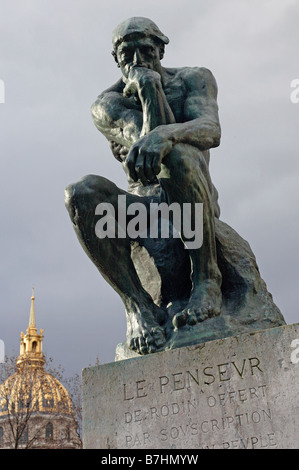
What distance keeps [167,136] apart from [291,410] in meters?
2.24

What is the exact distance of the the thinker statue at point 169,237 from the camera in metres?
5.57

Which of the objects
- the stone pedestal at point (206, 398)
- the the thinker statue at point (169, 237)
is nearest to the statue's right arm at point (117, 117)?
the the thinker statue at point (169, 237)

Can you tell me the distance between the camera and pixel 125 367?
5.43m

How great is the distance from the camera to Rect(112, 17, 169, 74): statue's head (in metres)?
6.31

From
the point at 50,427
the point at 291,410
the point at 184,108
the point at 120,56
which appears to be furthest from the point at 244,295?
the point at 50,427

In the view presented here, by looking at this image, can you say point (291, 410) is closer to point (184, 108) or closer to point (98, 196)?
point (98, 196)

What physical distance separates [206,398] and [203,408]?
72 mm

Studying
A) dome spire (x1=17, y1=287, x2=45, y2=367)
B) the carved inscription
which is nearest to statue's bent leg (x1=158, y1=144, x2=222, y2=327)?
the carved inscription

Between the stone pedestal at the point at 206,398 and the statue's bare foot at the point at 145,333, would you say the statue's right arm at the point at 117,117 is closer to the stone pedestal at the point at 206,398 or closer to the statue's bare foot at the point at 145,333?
the statue's bare foot at the point at 145,333

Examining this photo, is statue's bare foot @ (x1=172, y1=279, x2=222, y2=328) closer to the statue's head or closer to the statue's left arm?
the statue's left arm

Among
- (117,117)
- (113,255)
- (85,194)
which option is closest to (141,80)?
(117,117)
